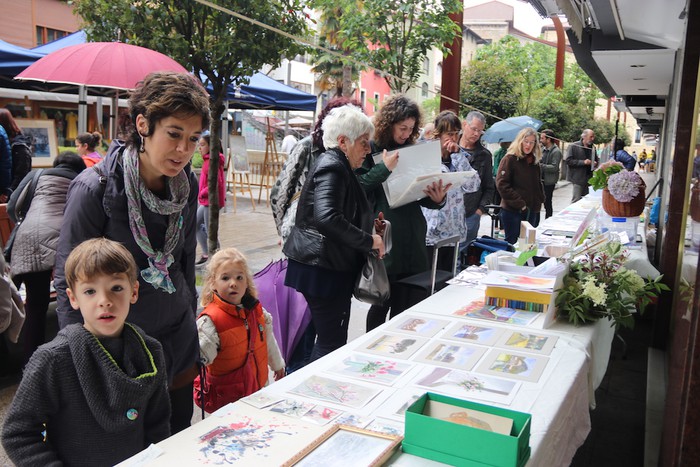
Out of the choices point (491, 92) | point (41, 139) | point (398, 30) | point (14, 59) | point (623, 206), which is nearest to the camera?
point (623, 206)

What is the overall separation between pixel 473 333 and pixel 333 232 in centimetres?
82

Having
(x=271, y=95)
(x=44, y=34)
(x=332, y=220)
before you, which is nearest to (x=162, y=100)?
(x=332, y=220)

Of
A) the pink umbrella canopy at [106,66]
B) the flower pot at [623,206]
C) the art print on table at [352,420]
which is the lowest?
the art print on table at [352,420]

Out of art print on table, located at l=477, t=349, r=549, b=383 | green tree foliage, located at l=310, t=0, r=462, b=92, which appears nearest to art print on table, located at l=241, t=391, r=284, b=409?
art print on table, located at l=477, t=349, r=549, b=383

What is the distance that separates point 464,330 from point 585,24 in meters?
5.28

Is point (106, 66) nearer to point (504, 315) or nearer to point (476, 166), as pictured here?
point (476, 166)

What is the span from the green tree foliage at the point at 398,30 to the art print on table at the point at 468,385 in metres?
5.83

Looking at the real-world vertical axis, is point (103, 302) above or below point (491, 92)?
below

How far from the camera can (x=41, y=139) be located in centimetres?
898

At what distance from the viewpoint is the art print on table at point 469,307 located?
3090mm

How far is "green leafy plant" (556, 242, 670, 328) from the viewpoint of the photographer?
9.82ft

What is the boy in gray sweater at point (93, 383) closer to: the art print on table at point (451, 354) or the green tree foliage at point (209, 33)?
the art print on table at point (451, 354)

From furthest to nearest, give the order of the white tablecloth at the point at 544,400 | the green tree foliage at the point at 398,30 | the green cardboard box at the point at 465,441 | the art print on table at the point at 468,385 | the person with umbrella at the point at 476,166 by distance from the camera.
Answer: the green tree foliage at the point at 398,30 < the person with umbrella at the point at 476,166 < the art print on table at the point at 468,385 < the white tablecloth at the point at 544,400 < the green cardboard box at the point at 465,441

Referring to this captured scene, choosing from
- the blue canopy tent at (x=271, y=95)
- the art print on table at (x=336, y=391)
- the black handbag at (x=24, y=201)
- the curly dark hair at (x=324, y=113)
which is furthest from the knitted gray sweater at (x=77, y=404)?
the blue canopy tent at (x=271, y=95)
